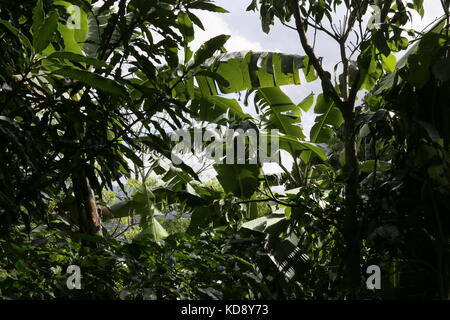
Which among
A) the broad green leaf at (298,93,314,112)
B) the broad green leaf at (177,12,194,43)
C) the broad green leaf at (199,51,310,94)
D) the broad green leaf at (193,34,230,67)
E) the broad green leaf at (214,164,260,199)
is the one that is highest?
the broad green leaf at (199,51,310,94)

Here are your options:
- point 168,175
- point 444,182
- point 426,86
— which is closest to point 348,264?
point 444,182

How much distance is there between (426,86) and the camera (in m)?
2.71

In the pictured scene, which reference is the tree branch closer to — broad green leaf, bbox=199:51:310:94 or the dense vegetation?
the dense vegetation

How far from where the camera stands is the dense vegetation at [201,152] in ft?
5.16

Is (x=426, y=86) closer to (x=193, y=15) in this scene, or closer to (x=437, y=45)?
(x=437, y=45)

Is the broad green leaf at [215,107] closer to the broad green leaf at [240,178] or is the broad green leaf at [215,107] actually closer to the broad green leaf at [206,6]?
the broad green leaf at [240,178]

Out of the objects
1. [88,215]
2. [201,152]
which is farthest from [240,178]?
[88,215]

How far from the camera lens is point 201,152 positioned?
323 cm

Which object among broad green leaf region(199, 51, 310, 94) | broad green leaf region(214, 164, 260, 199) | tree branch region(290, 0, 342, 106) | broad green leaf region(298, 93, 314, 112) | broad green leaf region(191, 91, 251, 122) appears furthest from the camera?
broad green leaf region(298, 93, 314, 112)

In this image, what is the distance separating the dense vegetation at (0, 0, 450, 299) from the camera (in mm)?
1571

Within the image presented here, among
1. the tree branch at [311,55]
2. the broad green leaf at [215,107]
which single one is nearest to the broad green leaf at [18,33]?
the tree branch at [311,55]

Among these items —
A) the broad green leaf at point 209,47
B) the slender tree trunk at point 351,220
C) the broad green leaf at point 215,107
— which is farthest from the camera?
the broad green leaf at point 215,107

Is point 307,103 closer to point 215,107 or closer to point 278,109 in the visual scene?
point 278,109

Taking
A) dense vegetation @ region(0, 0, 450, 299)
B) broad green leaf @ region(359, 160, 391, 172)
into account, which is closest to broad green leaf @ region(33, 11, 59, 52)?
dense vegetation @ region(0, 0, 450, 299)
